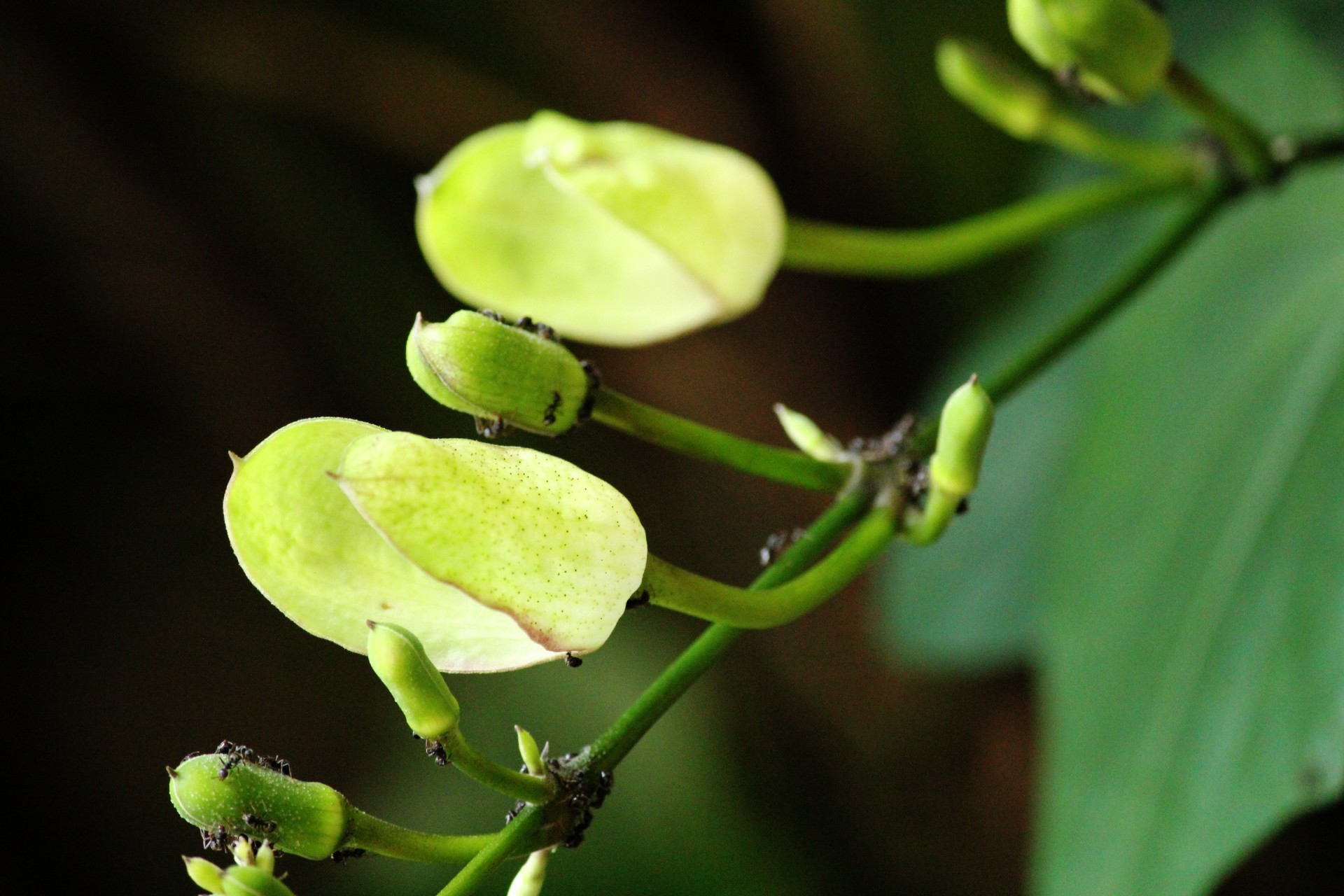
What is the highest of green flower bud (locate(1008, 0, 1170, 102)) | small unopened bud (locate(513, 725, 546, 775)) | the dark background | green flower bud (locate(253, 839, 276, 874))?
green flower bud (locate(1008, 0, 1170, 102))

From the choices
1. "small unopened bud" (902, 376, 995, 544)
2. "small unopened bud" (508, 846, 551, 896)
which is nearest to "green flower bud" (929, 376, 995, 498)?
"small unopened bud" (902, 376, 995, 544)

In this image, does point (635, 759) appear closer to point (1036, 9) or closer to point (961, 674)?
point (961, 674)

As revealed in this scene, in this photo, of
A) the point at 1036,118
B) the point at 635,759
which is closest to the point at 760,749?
the point at 635,759

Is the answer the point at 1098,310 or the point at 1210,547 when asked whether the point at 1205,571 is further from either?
the point at 1098,310

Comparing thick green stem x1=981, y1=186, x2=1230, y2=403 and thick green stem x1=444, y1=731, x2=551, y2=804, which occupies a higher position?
thick green stem x1=981, y1=186, x2=1230, y2=403

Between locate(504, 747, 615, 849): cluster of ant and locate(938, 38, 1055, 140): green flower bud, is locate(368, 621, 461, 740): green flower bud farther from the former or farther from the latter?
locate(938, 38, 1055, 140): green flower bud

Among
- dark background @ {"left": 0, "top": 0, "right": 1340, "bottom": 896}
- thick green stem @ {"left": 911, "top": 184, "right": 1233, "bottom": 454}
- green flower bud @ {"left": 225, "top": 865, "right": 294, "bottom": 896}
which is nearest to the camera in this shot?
green flower bud @ {"left": 225, "top": 865, "right": 294, "bottom": 896}

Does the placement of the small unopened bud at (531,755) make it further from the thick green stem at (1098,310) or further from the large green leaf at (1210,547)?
the large green leaf at (1210,547)

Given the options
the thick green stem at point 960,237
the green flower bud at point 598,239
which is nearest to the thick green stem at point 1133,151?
the thick green stem at point 960,237
